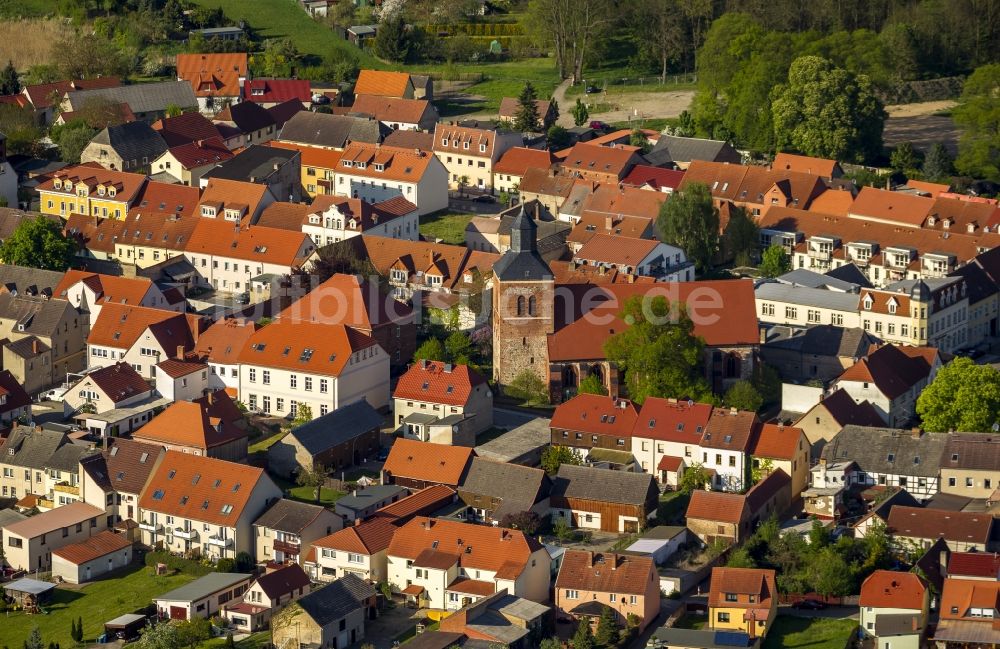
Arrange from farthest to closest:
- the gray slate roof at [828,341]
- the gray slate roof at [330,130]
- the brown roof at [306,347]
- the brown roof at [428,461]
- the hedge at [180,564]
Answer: the gray slate roof at [330,130] < the gray slate roof at [828,341] < the brown roof at [306,347] < the brown roof at [428,461] < the hedge at [180,564]

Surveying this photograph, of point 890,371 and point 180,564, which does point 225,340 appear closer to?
point 180,564

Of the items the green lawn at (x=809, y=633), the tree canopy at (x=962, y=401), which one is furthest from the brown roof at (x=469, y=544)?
the tree canopy at (x=962, y=401)

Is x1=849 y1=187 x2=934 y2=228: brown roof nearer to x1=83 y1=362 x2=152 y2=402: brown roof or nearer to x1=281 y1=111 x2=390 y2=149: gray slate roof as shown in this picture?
x1=281 y1=111 x2=390 y2=149: gray slate roof

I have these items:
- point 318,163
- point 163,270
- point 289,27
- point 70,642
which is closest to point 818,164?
point 318,163

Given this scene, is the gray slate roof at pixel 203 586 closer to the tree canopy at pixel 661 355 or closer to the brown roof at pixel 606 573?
the brown roof at pixel 606 573

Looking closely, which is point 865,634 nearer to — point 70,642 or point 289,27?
point 70,642
